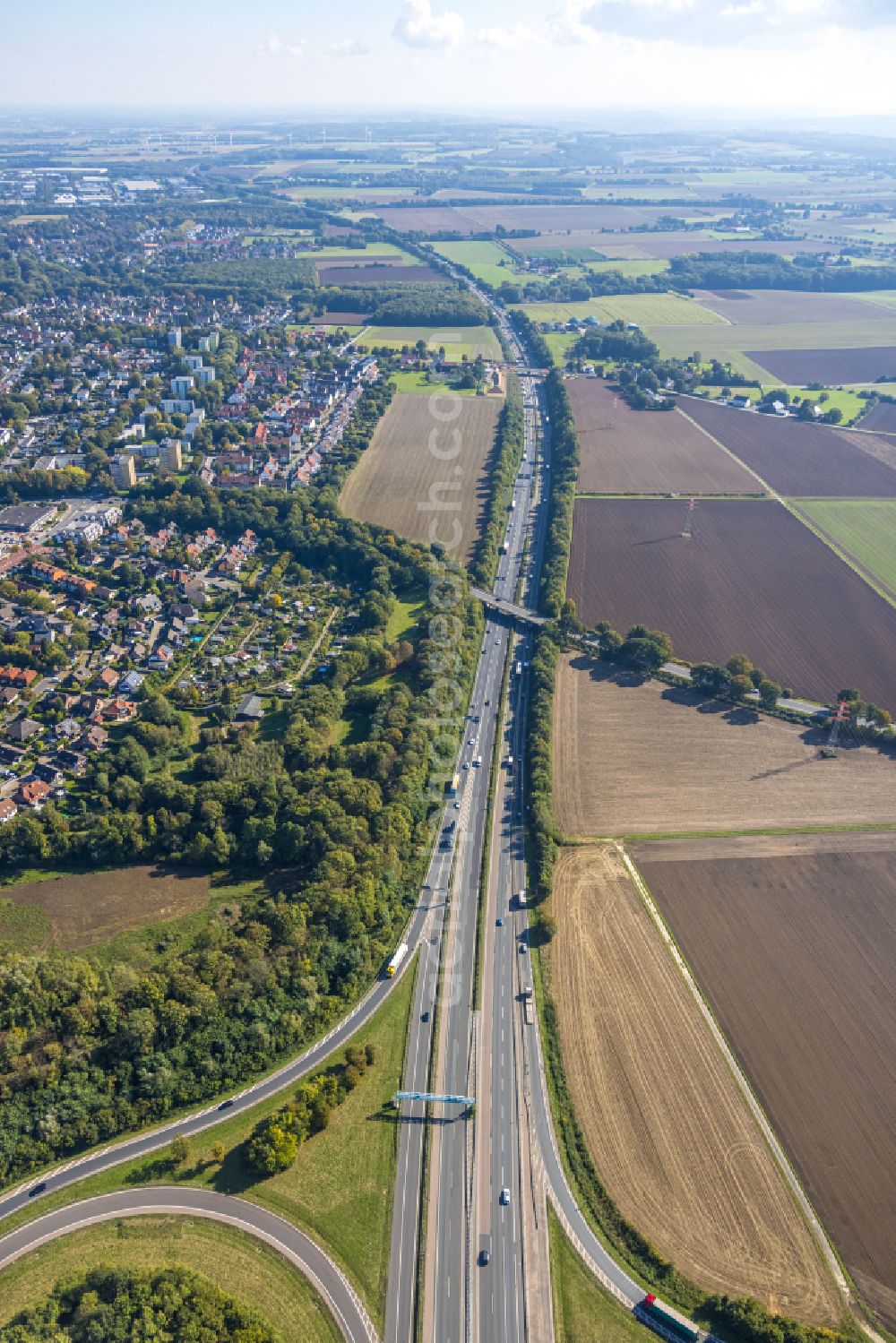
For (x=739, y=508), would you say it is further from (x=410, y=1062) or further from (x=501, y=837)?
(x=410, y=1062)

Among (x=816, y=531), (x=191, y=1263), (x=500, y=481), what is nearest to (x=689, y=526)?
(x=816, y=531)

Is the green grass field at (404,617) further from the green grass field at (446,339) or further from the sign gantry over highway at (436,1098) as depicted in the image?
the green grass field at (446,339)

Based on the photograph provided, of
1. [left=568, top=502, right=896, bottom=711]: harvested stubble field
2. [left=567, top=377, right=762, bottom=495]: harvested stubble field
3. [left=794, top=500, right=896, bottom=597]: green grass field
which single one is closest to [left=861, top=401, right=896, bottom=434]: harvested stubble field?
[left=567, top=377, right=762, bottom=495]: harvested stubble field

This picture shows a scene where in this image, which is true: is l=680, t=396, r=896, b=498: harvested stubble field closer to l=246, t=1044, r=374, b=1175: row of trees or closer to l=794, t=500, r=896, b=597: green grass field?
l=794, t=500, r=896, b=597: green grass field

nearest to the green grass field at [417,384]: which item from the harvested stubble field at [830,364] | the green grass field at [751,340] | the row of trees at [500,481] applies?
the row of trees at [500,481]

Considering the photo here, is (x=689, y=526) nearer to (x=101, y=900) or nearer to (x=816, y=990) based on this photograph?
(x=816, y=990)

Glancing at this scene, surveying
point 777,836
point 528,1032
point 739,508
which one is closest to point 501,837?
point 528,1032
